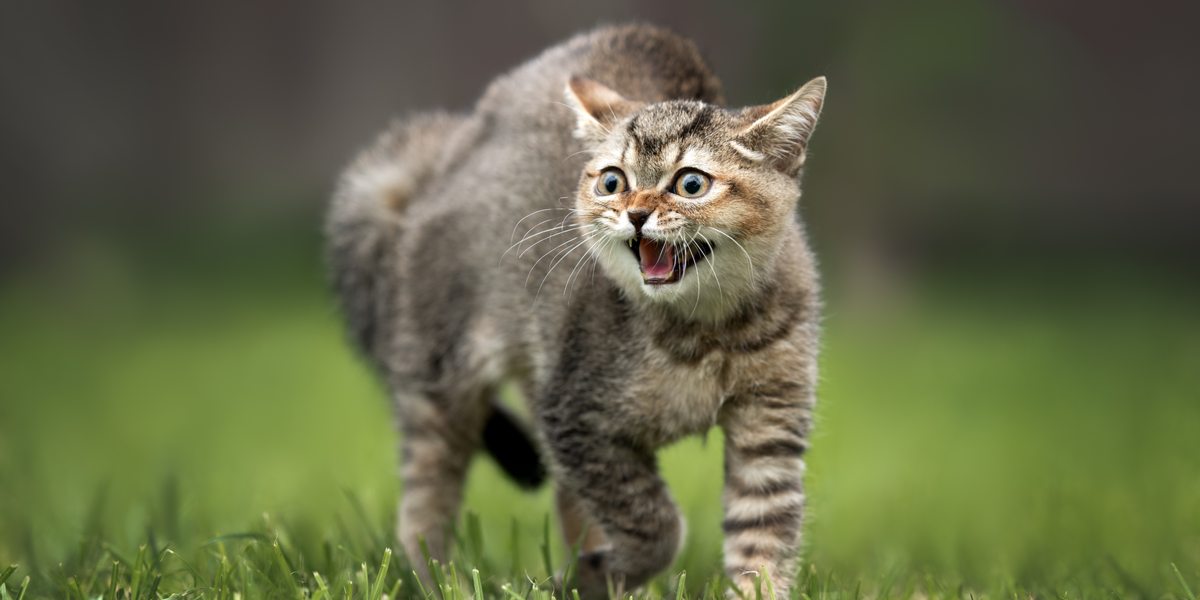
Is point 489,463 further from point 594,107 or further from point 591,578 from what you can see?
point 594,107

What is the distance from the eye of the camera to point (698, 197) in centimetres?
340

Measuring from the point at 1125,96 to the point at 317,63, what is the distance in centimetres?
799

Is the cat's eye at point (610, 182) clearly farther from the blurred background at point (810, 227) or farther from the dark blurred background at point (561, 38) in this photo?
the dark blurred background at point (561, 38)

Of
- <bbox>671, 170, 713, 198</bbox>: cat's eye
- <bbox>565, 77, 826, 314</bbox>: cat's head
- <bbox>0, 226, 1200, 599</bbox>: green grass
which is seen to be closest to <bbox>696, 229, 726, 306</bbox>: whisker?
<bbox>565, 77, 826, 314</bbox>: cat's head

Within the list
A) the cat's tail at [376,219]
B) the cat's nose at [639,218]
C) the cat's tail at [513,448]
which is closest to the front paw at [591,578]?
the cat's tail at [513,448]

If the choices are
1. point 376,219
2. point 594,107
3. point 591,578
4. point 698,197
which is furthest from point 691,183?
point 376,219

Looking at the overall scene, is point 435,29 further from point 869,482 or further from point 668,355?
point 668,355

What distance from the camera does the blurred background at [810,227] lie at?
614 cm

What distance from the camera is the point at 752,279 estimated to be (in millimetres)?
3516

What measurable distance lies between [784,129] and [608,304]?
2.49 feet

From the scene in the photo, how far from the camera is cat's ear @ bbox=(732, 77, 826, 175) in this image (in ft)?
11.3

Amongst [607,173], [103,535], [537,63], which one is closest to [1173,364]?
[537,63]

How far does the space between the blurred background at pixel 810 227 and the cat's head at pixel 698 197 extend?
164 centimetres

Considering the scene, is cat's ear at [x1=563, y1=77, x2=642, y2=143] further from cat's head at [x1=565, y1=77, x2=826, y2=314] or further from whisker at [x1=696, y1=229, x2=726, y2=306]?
whisker at [x1=696, y1=229, x2=726, y2=306]
